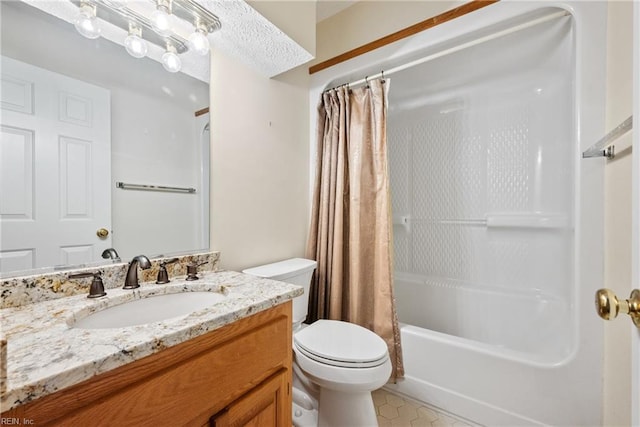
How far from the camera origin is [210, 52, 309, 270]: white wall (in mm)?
1353

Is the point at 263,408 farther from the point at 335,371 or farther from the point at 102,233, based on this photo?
the point at 102,233

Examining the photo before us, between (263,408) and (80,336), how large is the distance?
0.53 m

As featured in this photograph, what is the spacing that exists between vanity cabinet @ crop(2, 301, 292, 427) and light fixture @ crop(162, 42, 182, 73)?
1.11 meters

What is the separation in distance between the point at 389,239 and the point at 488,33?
1181mm

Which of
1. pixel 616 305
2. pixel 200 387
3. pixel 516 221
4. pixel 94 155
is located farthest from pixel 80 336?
pixel 516 221

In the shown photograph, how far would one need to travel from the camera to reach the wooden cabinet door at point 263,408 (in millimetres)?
706

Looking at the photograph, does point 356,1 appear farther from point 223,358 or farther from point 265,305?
point 223,358

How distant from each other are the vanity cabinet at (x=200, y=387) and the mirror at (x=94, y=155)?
0.59m

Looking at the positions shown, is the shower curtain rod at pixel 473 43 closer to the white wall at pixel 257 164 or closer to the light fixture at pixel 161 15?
the white wall at pixel 257 164

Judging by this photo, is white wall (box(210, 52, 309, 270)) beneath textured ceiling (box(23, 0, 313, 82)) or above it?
beneath

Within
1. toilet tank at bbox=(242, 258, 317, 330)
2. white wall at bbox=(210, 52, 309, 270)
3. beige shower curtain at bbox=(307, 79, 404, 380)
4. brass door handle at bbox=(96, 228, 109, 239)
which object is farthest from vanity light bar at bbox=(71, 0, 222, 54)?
toilet tank at bbox=(242, 258, 317, 330)

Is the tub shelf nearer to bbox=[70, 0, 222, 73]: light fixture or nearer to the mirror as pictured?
the mirror

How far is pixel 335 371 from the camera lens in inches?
42.6

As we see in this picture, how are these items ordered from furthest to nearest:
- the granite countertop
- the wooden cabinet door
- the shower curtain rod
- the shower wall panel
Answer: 1. the shower wall panel
2. the shower curtain rod
3. the wooden cabinet door
4. the granite countertop
